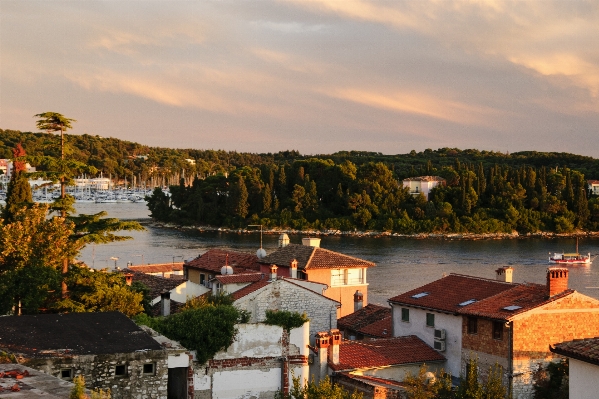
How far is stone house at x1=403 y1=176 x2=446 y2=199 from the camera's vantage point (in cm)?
13675

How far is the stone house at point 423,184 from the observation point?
136750 mm

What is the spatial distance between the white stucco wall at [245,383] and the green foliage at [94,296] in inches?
225

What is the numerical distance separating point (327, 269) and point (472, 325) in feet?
39.9

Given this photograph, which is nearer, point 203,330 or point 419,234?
point 203,330

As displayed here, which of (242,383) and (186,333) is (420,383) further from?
(186,333)

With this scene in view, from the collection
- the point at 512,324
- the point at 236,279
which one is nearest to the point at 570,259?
the point at 236,279

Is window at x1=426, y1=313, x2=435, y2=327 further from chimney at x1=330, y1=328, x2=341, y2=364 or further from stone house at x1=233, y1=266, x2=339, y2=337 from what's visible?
chimney at x1=330, y1=328, x2=341, y2=364

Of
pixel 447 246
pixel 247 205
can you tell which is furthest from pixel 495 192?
pixel 247 205

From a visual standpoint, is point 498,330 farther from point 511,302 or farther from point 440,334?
point 440,334

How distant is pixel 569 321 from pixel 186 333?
467 inches

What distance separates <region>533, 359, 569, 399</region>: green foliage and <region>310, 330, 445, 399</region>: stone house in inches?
125

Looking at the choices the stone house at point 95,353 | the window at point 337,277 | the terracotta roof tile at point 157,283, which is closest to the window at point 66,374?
the stone house at point 95,353

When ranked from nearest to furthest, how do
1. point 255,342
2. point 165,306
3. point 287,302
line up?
point 255,342 < point 287,302 < point 165,306

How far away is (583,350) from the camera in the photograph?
1069 centimetres
